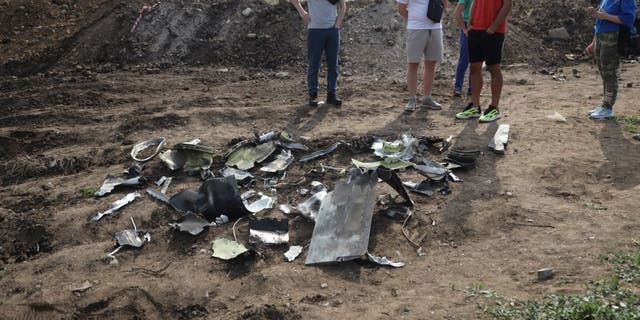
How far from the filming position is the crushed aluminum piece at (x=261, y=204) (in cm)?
489

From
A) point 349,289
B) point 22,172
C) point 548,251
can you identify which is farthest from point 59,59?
point 548,251

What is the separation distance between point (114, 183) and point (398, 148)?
2736 mm

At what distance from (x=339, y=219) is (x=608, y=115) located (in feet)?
12.2

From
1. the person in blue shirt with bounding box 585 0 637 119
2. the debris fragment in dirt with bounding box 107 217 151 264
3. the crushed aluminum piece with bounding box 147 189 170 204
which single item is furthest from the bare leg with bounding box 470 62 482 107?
the debris fragment in dirt with bounding box 107 217 151 264

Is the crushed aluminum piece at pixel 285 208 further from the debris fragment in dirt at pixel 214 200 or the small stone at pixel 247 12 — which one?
the small stone at pixel 247 12

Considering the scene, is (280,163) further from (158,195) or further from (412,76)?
(412,76)

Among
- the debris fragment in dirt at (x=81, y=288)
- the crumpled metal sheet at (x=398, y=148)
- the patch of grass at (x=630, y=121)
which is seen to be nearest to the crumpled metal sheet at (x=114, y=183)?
the debris fragment in dirt at (x=81, y=288)

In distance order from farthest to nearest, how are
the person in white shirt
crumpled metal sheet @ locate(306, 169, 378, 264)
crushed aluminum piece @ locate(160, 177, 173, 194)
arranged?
the person in white shirt
crushed aluminum piece @ locate(160, 177, 173, 194)
crumpled metal sheet @ locate(306, 169, 378, 264)

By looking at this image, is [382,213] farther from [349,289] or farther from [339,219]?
[349,289]

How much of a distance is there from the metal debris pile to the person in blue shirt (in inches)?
50.9

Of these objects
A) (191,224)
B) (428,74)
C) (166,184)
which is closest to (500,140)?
(428,74)

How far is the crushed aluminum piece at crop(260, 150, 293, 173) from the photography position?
5.54 meters

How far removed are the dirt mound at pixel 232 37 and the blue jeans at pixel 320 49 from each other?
2.15 m

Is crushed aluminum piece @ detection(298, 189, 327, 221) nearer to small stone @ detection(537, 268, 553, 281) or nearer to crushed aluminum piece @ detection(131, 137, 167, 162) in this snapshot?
small stone @ detection(537, 268, 553, 281)
